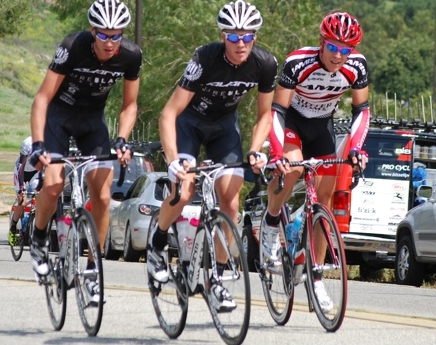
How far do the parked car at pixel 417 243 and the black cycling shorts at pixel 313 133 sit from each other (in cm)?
590

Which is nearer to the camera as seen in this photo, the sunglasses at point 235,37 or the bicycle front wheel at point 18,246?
the sunglasses at point 235,37

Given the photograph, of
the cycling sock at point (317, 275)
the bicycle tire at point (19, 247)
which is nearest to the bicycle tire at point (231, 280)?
the cycling sock at point (317, 275)

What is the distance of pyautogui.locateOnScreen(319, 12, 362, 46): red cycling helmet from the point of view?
368 inches

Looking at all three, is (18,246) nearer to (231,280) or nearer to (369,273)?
(369,273)

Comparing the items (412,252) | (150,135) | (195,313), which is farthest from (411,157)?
(150,135)

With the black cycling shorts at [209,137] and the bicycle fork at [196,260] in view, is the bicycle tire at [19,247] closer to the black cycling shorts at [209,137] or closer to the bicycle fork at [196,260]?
the black cycling shorts at [209,137]

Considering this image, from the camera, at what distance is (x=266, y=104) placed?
9125mm

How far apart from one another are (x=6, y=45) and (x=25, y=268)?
7577 cm

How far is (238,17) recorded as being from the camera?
28.3ft

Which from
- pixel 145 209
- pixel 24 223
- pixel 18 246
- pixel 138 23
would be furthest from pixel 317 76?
pixel 138 23

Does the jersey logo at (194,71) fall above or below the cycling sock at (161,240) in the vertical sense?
above

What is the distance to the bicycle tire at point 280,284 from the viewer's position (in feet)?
30.3

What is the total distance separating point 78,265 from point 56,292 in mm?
517

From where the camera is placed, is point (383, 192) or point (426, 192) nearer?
point (426, 192)
